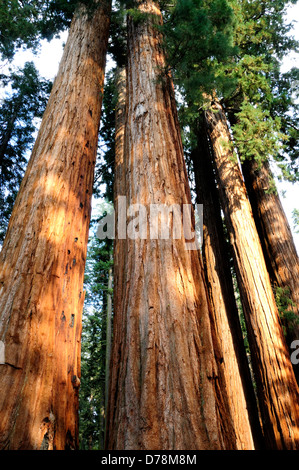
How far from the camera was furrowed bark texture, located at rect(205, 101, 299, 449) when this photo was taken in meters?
3.95

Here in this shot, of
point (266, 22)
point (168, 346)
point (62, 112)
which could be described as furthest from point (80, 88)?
point (266, 22)

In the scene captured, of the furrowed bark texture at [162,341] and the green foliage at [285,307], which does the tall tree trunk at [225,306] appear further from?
the furrowed bark texture at [162,341]

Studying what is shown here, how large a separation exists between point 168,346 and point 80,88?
298 centimetres

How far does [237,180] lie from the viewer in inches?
232

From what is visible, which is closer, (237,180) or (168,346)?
(168,346)

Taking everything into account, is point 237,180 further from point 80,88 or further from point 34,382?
point 34,382

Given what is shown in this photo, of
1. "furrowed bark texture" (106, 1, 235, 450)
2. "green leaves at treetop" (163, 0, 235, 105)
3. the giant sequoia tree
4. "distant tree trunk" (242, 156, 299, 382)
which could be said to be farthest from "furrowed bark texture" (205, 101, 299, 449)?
"furrowed bark texture" (106, 1, 235, 450)

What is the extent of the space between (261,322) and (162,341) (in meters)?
3.34

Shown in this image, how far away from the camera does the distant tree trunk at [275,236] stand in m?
4.97

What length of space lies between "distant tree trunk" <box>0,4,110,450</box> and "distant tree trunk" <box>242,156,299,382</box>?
12.6 ft

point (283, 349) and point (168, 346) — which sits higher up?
point (283, 349)

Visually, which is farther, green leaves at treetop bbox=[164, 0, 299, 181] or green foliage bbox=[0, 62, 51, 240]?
green foliage bbox=[0, 62, 51, 240]

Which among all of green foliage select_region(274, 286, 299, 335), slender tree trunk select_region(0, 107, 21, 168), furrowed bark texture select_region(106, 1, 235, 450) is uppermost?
slender tree trunk select_region(0, 107, 21, 168)

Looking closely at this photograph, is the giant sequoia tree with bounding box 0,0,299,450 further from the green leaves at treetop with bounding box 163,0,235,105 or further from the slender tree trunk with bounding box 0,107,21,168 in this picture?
the slender tree trunk with bounding box 0,107,21,168
